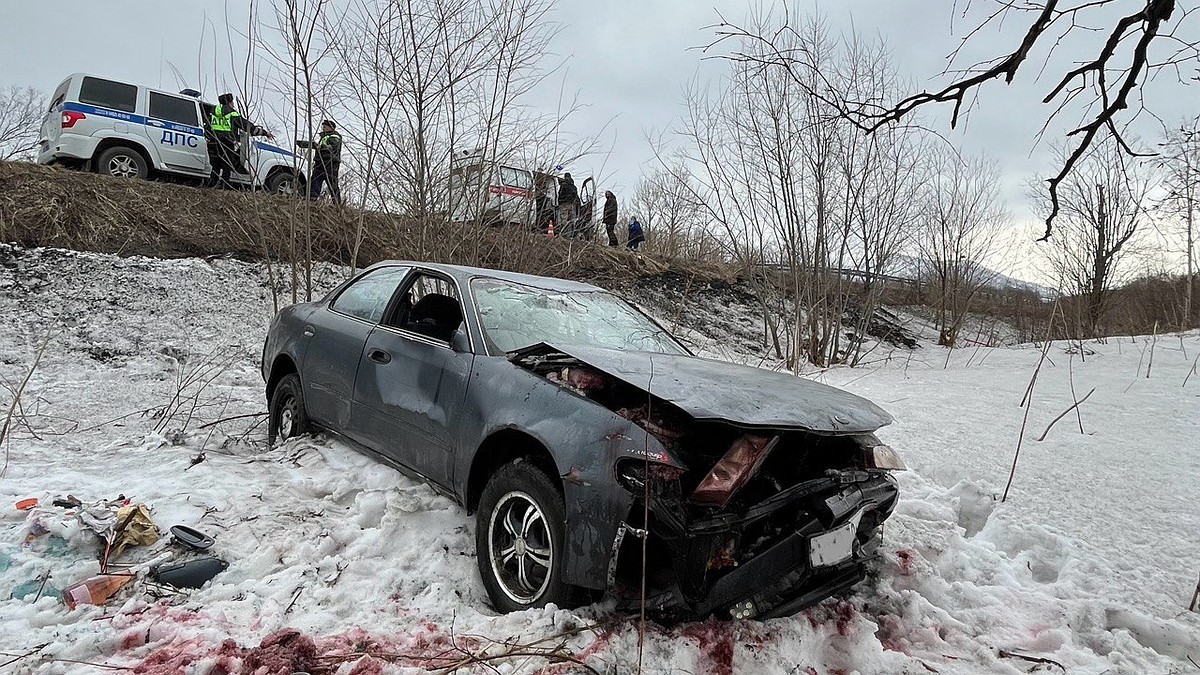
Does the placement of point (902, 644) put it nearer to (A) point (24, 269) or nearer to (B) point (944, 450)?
(B) point (944, 450)

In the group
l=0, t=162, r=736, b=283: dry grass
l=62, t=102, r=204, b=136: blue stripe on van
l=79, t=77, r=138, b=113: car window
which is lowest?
l=0, t=162, r=736, b=283: dry grass

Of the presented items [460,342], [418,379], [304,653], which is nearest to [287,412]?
[418,379]

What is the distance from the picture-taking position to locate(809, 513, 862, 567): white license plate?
214 centimetres

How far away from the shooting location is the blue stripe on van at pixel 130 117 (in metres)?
9.32

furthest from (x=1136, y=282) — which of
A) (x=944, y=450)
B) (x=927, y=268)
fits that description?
(x=944, y=450)

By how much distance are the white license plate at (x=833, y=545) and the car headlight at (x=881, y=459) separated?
0.32 meters

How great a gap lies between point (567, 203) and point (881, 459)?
6.89 metres

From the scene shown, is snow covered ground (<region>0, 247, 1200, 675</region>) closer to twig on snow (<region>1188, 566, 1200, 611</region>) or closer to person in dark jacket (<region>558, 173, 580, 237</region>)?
twig on snow (<region>1188, 566, 1200, 611</region>)

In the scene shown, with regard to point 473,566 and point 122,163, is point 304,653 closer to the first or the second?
point 473,566

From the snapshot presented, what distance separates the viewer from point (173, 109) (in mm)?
10133

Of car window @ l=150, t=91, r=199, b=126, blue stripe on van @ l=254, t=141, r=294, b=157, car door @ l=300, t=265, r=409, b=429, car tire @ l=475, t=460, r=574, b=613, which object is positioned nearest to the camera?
car tire @ l=475, t=460, r=574, b=613

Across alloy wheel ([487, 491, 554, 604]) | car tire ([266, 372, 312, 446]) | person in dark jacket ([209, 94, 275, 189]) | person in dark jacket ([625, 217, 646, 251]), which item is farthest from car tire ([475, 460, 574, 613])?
person in dark jacket ([625, 217, 646, 251])

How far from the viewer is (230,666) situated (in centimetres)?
196

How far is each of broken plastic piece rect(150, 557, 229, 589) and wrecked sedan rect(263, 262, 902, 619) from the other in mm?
904
